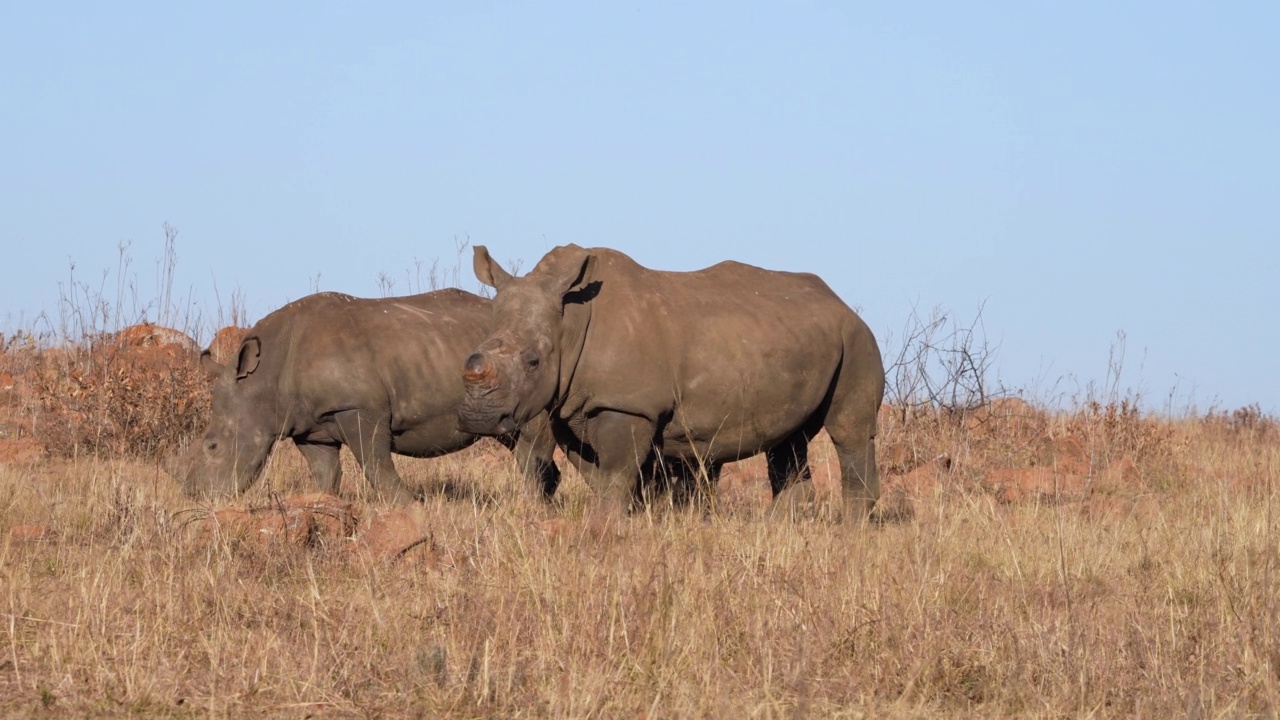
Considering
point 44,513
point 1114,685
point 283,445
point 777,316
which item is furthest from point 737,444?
point 283,445

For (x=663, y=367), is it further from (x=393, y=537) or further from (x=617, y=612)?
(x=617, y=612)

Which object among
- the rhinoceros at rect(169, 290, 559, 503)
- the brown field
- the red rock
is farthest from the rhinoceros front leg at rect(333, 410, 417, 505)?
the red rock

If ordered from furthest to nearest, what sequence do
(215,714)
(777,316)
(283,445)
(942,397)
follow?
(942,397), (283,445), (777,316), (215,714)

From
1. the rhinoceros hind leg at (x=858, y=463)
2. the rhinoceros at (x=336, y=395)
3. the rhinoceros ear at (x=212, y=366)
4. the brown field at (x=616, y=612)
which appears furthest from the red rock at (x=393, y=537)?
the rhinoceros ear at (x=212, y=366)

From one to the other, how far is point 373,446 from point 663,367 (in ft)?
8.44

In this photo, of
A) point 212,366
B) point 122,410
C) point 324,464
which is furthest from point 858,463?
point 122,410

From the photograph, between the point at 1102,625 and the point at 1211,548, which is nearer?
the point at 1102,625

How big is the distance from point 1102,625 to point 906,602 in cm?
80

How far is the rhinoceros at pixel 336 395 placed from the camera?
9797 mm

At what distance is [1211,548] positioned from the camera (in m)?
7.18

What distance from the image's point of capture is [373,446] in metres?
9.76

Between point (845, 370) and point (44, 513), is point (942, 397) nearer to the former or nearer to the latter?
point (845, 370)

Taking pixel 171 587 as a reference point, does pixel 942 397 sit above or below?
above

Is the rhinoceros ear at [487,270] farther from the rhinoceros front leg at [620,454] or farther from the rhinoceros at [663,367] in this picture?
the rhinoceros front leg at [620,454]
